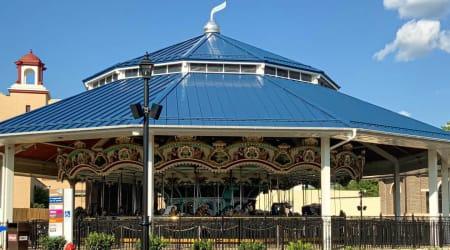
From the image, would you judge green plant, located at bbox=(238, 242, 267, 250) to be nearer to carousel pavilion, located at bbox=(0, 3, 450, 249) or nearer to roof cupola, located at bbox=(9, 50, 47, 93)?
carousel pavilion, located at bbox=(0, 3, 450, 249)

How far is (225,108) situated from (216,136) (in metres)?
2.30

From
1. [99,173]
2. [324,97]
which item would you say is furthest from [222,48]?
[99,173]

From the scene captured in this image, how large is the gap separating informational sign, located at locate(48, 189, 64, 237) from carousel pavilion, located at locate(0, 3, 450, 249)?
9.22 feet

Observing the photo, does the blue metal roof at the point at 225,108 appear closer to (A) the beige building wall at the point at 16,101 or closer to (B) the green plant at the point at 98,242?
(B) the green plant at the point at 98,242

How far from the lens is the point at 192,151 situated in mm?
28062

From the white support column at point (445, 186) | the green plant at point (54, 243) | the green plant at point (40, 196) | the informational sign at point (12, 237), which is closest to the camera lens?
the green plant at point (54, 243)

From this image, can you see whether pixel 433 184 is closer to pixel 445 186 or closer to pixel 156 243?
pixel 445 186

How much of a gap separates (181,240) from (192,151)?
16.1 feet

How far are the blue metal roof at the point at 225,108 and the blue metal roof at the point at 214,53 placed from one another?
97cm

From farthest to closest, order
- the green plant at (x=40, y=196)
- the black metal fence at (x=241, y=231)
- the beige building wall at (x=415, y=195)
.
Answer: the green plant at (x=40, y=196), the beige building wall at (x=415, y=195), the black metal fence at (x=241, y=231)

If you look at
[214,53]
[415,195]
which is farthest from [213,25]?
[415,195]

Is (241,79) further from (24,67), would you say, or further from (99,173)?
(24,67)

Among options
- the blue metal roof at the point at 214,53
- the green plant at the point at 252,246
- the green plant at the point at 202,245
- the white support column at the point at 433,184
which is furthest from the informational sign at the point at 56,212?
the white support column at the point at 433,184

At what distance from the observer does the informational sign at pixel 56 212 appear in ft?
73.9
